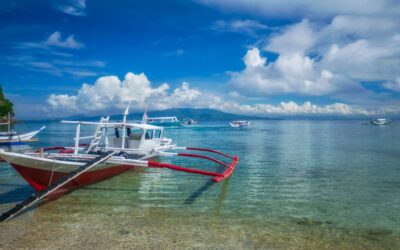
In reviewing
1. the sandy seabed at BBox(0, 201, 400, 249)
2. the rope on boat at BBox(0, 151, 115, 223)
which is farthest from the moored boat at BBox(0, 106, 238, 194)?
the sandy seabed at BBox(0, 201, 400, 249)

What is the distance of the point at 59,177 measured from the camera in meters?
12.4

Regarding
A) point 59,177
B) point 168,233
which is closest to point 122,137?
point 59,177

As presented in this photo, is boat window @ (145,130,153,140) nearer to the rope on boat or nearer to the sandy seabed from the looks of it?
the rope on boat

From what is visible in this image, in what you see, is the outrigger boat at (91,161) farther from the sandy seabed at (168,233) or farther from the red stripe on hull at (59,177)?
the sandy seabed at (168,233)

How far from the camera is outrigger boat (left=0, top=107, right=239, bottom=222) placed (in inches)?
448

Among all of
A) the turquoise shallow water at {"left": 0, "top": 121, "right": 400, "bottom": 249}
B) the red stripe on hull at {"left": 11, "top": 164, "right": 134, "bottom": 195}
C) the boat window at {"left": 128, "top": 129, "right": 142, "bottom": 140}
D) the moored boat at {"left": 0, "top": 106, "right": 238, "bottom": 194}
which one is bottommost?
the turquoise shallow water at {"left": 0, "top": 121, "right": 400, "bottom": 249}

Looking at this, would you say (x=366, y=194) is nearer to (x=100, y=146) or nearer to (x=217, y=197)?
(x=217, y=197)

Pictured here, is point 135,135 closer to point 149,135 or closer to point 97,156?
point 149,135

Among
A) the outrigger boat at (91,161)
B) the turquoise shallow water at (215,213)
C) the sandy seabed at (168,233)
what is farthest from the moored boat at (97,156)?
the sandy seabed at (168,233)

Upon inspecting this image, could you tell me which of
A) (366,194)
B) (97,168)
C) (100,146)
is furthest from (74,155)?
(366,194)

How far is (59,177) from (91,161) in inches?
54.7

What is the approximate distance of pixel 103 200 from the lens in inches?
493

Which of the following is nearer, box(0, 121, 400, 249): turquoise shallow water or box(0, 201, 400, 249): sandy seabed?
box(0, 201, 400, 249): sandy seabed

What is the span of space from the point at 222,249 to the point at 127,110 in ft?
41.4
